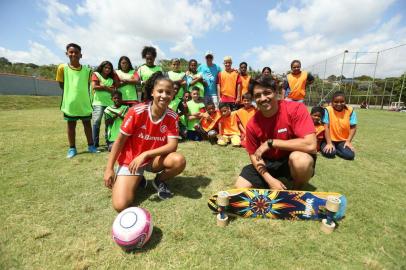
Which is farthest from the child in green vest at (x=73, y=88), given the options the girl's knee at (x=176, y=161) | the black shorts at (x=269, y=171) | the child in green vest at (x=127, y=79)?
the black shorts at (x=269, y=171)

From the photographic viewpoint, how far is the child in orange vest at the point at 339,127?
5.52 meters

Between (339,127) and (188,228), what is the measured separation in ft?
15.7

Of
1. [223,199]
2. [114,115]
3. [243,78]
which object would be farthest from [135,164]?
[243,78]

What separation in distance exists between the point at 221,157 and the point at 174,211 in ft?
7.94

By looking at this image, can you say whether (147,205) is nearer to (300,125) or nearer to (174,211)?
(174,211)

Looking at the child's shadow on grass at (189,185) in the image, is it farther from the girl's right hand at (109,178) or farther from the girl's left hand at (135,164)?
the girl's right hand at (109,178)

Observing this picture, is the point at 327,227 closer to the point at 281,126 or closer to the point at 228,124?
the point at 281,126

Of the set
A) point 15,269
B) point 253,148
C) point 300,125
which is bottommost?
point 15,269

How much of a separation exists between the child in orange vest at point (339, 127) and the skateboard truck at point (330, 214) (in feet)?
10.5

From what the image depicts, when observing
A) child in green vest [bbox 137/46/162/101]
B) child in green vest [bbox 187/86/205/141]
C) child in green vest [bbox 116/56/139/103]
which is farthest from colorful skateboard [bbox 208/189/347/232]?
child in green vest [bbox 137/46/162/101]

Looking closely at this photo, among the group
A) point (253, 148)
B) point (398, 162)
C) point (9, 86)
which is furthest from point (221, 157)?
point (9, 86)

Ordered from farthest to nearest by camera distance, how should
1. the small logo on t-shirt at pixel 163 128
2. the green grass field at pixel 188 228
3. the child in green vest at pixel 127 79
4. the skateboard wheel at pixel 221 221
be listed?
the child in green vest at pixel 127 79 < the small logo on t-shirt at pixel 163 128 < the skateboard wheel at pixel 221 221 < the green grass field at pixel 188 228

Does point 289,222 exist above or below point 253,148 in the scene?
below

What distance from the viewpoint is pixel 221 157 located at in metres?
5.28
